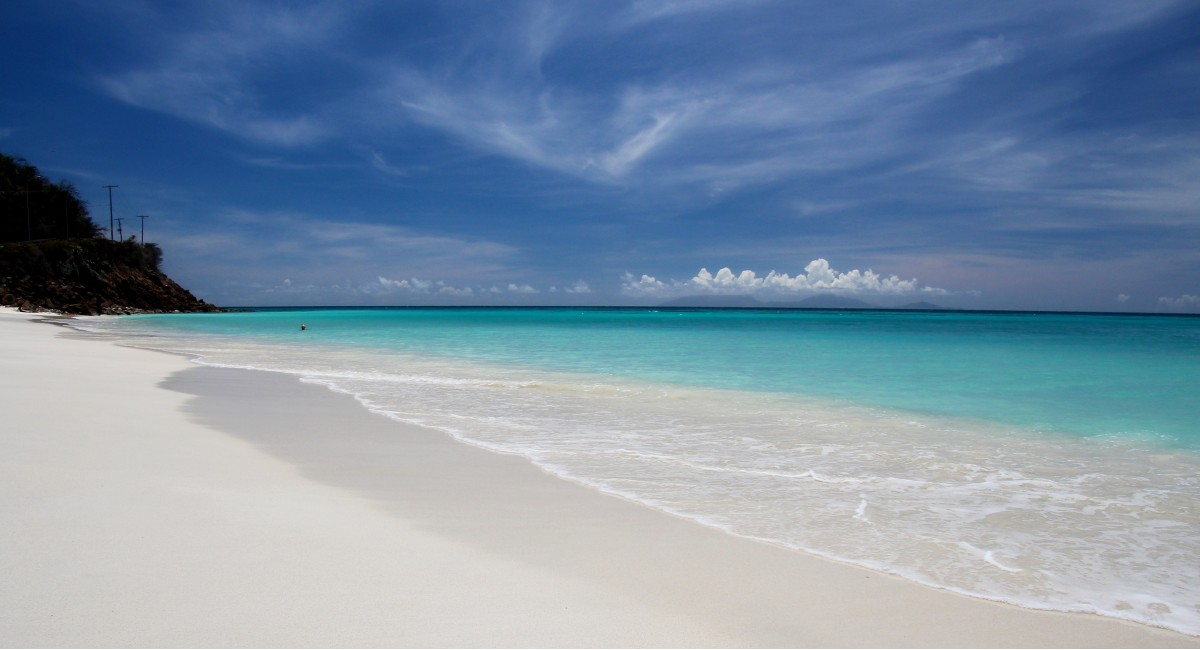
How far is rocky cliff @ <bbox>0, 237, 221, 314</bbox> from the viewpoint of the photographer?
180 feet

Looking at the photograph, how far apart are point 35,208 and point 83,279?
74.5ft


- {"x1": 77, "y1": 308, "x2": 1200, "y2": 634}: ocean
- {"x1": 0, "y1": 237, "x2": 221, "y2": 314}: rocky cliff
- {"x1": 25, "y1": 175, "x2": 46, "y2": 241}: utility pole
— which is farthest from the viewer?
{"x1": 25, "y1": 175, "x2": 46, "y2": 241}: utility pole

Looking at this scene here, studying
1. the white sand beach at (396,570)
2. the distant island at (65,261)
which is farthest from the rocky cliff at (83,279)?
the white sand beach at (396,570)

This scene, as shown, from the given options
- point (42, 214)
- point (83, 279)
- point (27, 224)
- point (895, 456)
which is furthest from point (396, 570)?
point (42, 214)

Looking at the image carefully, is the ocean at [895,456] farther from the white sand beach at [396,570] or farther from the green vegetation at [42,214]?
the green vegetation at [42,214]

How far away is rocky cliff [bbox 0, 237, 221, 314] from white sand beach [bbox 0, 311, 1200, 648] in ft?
191

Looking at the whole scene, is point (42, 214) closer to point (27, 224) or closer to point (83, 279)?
point (27, 224)

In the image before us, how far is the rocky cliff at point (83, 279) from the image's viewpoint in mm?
54812

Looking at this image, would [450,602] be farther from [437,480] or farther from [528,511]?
[437,480]

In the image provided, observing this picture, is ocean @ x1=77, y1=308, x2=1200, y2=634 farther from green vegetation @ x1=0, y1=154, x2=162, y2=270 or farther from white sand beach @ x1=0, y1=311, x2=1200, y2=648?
green vegetation @ x1=0, y1=154, x2=162, y2=270

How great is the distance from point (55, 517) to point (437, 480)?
233 cm

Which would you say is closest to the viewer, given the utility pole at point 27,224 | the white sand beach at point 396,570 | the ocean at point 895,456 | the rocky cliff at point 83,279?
the white sand beach at point 396,570

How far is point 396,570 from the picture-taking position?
3.04 meters

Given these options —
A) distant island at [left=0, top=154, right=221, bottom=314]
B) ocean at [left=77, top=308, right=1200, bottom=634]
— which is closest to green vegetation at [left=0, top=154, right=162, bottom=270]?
distant island at [left=0, top=154, right=221, bottom=314]
